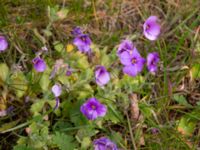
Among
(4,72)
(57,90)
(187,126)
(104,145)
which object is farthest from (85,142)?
(187,126)

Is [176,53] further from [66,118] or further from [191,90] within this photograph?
[66,118]

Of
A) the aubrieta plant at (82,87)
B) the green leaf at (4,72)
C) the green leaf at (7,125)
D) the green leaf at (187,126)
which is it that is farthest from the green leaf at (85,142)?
the green leaf at (187,126)

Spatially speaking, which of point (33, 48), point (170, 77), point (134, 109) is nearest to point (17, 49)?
point (33, 48)

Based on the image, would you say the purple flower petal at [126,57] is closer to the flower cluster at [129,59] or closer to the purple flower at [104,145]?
the flower cluster at [129,59]

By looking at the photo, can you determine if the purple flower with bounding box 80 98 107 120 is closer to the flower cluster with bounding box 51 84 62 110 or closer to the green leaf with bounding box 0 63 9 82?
the flower cluster with bounding box 51 84 62 110

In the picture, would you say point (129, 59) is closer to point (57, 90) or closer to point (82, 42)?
point (82, 42)
